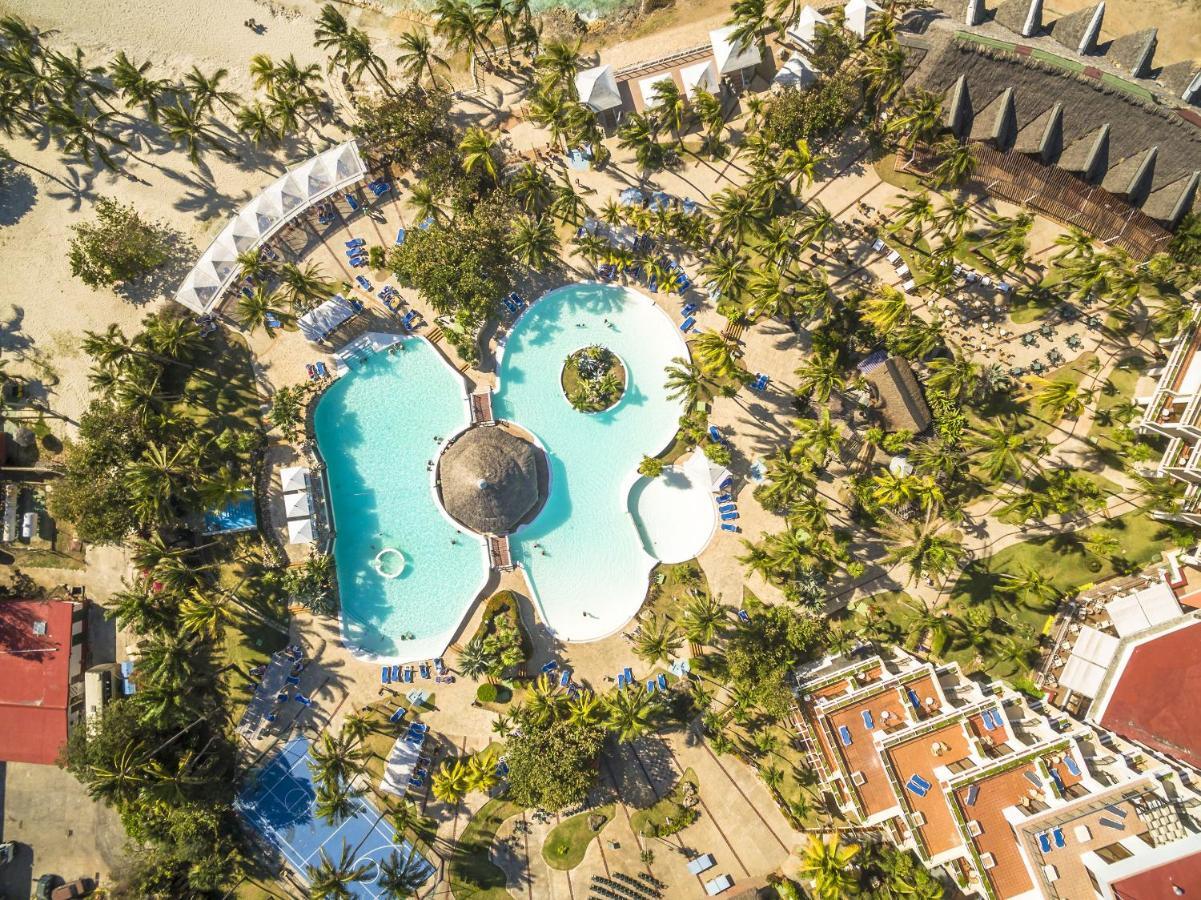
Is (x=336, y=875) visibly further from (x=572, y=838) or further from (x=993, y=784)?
(x=993, y=784)

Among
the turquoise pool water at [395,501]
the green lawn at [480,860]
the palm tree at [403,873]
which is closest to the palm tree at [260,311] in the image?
the turquoise pool water at [395,501]

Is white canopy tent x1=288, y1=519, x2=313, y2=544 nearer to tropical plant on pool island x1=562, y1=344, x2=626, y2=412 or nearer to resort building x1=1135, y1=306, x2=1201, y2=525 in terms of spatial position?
tropical plant on pool island x1=562, y1=344, x2=626, y2=412

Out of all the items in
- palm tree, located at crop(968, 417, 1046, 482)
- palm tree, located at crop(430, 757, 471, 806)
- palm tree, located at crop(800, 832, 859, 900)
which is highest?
palm tree, located at crop(968, 417, 1046, 482)

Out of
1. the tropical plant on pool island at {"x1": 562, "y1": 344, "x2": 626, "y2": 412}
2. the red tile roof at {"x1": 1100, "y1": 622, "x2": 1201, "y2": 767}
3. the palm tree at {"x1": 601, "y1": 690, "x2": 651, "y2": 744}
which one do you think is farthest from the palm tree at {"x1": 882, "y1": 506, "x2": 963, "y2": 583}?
the tropical plant on pool island at {"x1": 562, "y1": 344, "x2": 626, "y2": 412}

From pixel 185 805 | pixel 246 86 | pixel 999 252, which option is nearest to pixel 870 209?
pixel 999 252

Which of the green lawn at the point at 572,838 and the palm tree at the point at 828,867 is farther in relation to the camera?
the green lawn at the point at 572,838

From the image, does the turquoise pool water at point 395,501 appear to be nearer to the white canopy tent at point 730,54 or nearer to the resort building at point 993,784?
the resort building at point 993,784
